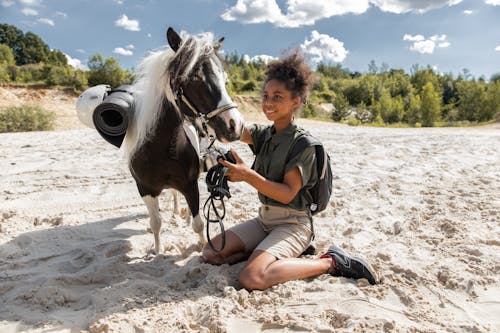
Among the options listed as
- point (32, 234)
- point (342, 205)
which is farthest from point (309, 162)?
point (32, 234)

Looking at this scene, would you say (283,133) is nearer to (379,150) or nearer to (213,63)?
(213,63)

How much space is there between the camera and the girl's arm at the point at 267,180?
83.8 inches

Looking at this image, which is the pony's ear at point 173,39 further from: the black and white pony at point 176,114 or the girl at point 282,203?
the girl at point 282,203

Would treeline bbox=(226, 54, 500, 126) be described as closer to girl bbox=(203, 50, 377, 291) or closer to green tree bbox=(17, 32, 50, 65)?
girl bbox=(203, 50, 377, 291)

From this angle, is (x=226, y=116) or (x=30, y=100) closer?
(x=226, y=116)

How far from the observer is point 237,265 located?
2545mm

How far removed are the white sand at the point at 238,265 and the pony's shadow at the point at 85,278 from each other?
0.04 feet

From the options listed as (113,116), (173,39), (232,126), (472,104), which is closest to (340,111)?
(472,104)

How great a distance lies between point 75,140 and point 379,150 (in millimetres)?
7198

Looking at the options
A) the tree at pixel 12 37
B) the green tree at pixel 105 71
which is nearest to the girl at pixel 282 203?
the green tree at pixel 105 71

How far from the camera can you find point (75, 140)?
8.34 m

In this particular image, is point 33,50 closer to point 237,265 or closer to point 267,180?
point 237,265

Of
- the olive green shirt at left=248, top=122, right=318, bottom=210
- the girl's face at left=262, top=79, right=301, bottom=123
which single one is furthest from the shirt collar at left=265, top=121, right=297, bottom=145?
the girl's face at left=262, top=79, right=301, bottom=123

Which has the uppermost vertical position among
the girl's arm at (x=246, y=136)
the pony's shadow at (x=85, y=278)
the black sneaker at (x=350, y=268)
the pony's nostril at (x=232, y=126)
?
the pony's nostril at (x=232, y=126)
